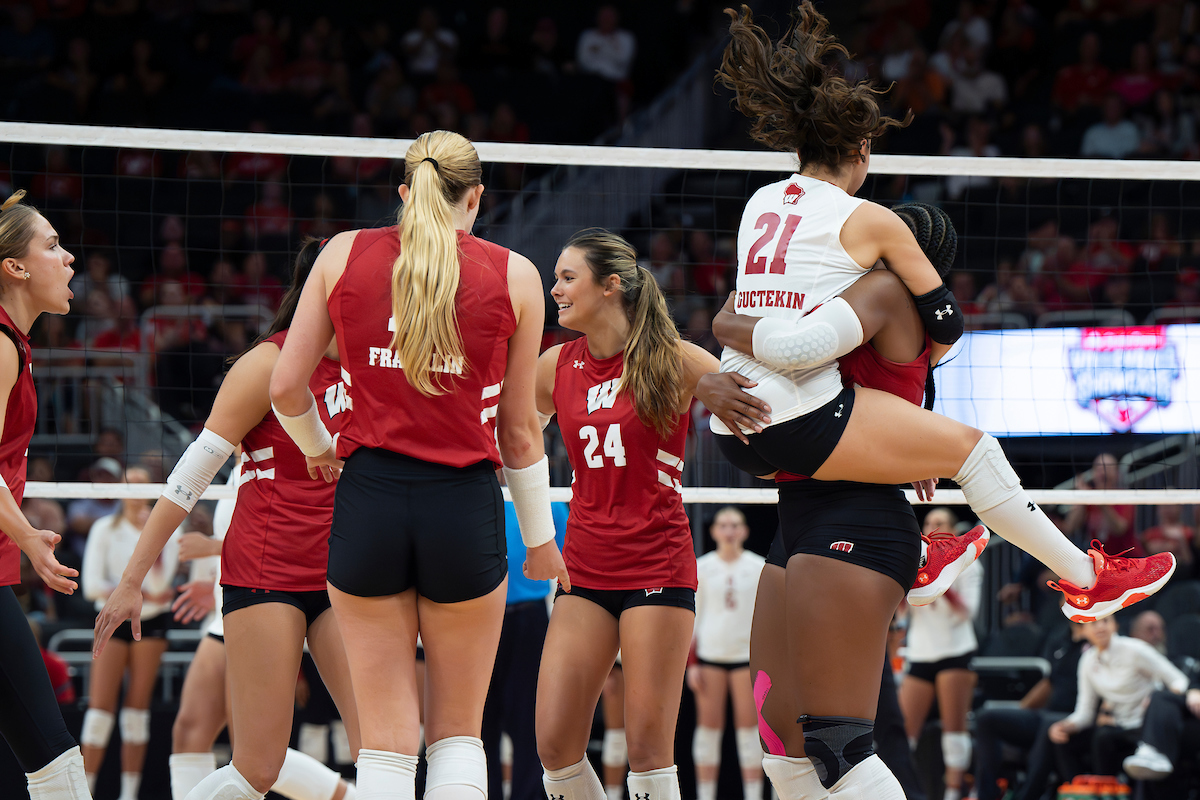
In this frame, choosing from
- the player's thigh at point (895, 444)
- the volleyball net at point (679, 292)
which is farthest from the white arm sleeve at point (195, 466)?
the volleyball net at point (679, 292)

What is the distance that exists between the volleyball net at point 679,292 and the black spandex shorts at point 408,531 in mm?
4747

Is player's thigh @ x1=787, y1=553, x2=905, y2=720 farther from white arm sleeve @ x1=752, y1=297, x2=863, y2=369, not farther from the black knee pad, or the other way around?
white arm sleeve @ x1=752, y1=297, x2=863, y2=369

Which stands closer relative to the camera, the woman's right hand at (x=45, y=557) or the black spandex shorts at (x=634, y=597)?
the woman's right hand at (x=45, y=557)

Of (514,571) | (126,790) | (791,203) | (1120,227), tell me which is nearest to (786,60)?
(791,203)

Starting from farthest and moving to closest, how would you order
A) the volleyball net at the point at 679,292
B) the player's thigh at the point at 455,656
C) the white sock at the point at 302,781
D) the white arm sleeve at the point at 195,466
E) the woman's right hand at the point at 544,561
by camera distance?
1. the volleyball net at the point at 679,292
2. the white sock at the point at 302,781
3. the white arm sleeve at the point at 195,466
4. the woman's right hand at the point at 544,561
5. the player's thigh at the point at 455,656

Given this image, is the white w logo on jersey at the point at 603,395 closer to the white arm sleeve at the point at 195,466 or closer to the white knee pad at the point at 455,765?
the white arm sleeve at the point at 195,466

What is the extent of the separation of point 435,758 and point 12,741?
5.23 feet

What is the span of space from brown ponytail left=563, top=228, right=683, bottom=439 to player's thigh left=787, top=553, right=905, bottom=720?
3.46ft

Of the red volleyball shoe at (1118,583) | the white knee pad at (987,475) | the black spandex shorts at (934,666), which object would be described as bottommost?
the black spandex shorts at (934,666)

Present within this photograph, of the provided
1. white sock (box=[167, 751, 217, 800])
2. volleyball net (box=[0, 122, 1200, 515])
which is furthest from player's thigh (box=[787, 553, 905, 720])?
volleyball net (box=[0, 122, 1200, 515])

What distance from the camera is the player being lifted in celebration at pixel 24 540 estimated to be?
12.1 feet

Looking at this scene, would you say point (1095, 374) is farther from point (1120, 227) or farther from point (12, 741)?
point (12, 741)

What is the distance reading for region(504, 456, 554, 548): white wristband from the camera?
3352 mm

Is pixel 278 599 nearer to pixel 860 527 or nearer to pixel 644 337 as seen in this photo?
pixel 644 337
